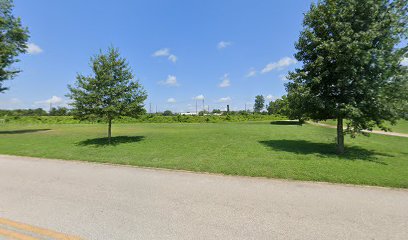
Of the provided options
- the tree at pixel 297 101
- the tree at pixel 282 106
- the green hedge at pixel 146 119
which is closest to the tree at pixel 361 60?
the tree at pixel 297 101

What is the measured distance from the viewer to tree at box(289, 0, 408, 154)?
334 inches

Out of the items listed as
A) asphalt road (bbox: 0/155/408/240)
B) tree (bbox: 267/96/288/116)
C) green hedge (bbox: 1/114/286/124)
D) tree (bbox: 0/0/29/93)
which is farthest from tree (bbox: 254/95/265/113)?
asphalt road (bbox: 0/155/408/240)

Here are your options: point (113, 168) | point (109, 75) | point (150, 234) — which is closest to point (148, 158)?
point (113, 168)

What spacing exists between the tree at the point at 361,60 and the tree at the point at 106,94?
955 cm

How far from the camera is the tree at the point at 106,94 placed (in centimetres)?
1266

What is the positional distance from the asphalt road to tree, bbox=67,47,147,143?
6.68 metres

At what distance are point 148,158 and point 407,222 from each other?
25.3 ft

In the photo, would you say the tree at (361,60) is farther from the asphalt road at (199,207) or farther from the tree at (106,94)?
the tree at (106,94)

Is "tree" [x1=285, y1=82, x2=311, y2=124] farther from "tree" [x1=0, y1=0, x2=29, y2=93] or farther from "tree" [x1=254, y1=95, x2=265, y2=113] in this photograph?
"tree" [x1=254, y1=95, x2=265, y2=113]

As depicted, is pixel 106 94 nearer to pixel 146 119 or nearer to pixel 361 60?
pixel 361 60

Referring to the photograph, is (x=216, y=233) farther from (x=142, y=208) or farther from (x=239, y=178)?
(x=239, y=178)

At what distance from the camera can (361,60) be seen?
8.35 m

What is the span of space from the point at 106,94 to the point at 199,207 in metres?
10.8

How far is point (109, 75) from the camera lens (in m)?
13.2
